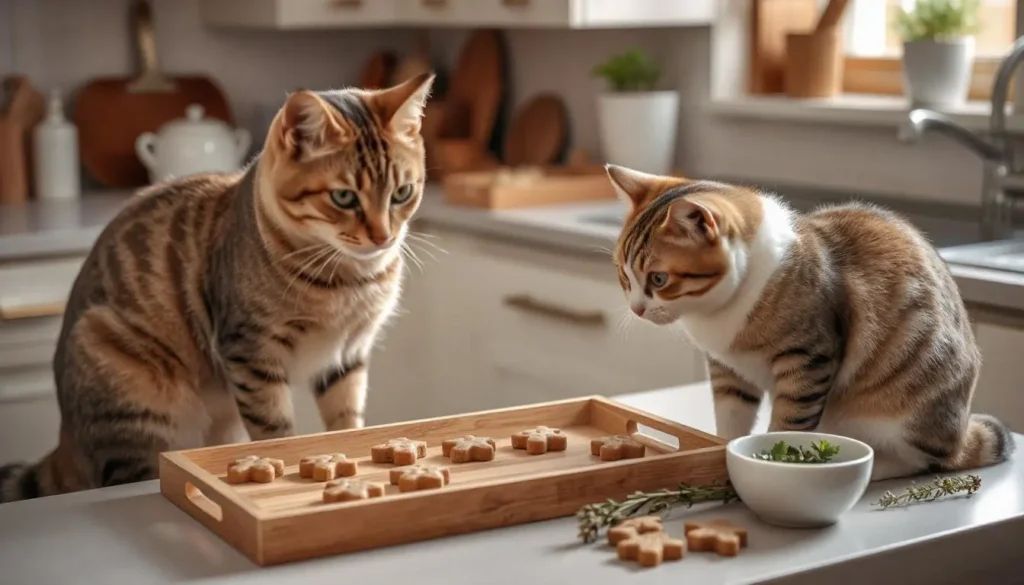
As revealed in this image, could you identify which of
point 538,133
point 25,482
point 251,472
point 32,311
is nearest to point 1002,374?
point 251,472

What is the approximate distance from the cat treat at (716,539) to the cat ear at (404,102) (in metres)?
0.62

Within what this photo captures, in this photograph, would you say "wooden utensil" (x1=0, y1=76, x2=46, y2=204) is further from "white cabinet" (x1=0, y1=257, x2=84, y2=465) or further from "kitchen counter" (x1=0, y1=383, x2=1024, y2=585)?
"kitchen counter" (x1=0, y1=383, x2=1024, y2=585)

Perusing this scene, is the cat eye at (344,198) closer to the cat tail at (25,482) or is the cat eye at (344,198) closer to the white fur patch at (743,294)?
the white fur patch at (743,294)

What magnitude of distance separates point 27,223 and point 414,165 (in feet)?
5.51

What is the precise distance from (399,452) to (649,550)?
0.33 meters

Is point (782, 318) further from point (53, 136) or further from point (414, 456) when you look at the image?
point (53, 136)

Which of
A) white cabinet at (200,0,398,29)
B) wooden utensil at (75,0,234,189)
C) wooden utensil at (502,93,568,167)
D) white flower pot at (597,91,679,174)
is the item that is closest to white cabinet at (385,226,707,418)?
white flower pot at (597,91,679,174)

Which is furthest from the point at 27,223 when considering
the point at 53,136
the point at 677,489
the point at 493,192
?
the point at 677,489

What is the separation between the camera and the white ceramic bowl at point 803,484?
1229 mm

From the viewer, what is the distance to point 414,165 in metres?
1.63

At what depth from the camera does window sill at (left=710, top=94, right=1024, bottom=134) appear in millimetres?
2590

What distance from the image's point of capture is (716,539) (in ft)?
3.96

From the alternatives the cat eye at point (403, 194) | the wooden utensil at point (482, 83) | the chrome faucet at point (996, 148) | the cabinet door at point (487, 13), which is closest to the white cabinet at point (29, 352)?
the cabinet door at point (487, 13)

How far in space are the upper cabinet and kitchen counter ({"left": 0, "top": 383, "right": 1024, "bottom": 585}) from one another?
71.4 inches
